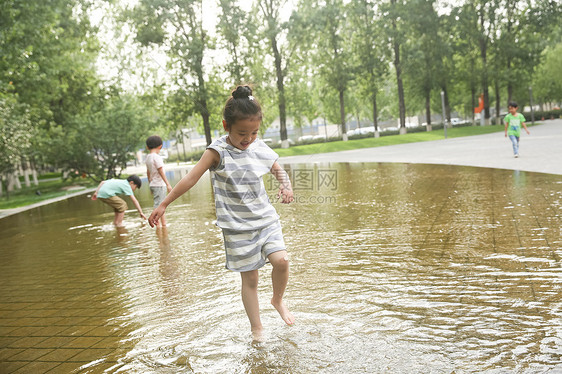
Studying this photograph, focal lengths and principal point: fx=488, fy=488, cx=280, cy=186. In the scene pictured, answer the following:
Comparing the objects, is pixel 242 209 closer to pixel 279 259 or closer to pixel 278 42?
pixel 279 259

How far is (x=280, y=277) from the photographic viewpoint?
342cm

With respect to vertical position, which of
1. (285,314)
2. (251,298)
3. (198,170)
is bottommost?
(285,314)

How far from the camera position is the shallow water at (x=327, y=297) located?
2986 millimetres

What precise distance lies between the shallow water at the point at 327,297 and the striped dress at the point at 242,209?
604 mm

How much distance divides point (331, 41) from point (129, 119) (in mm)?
24362

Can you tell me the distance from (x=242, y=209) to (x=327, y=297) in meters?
1.27

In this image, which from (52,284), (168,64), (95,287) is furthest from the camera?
(168,64)

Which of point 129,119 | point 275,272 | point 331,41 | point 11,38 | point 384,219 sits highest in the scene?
point 331,41

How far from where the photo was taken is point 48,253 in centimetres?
760

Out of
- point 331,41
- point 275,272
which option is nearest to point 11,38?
point 275,272

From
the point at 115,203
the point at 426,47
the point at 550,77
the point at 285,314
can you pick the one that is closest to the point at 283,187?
the point at 285,314

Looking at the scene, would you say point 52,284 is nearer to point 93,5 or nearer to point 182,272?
point 182,272

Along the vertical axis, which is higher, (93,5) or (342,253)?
(93,5)

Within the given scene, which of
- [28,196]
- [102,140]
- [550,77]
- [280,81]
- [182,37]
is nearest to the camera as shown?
[28,196]
